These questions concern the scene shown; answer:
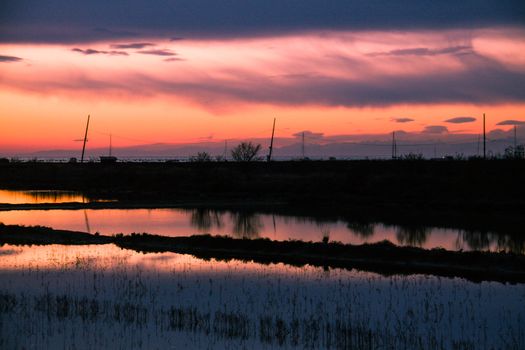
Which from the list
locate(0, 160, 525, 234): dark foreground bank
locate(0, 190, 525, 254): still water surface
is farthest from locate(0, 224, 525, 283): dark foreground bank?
locate(0, 160, 525, 234): dark foreground bank

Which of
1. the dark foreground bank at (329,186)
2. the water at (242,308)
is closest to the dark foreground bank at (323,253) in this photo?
the water at (242,308)

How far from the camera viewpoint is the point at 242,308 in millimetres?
17000

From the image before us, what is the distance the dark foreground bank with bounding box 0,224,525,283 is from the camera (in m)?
23.4

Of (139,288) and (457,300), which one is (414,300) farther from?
(139,288)

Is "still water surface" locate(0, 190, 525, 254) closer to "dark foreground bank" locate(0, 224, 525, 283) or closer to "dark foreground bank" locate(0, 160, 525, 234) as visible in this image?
"dark foreground bank" locate(0, 224, 525, 283)

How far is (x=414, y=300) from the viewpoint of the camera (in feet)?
59.9

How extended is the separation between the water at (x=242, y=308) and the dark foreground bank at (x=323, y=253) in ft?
5.30

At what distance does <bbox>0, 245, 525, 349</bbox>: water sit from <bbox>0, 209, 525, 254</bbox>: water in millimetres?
8968

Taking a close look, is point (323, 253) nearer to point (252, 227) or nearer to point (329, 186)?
point (252, 227)

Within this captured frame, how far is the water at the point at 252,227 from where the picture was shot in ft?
103

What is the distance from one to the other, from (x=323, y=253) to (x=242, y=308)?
10107mm

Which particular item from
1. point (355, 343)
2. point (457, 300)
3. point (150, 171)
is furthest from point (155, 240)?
point (150, 171)

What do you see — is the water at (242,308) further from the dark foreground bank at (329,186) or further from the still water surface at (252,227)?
the dark foreground bank at (329,186)

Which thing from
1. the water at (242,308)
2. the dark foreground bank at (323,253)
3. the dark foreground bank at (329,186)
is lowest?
the water at (242,308)
